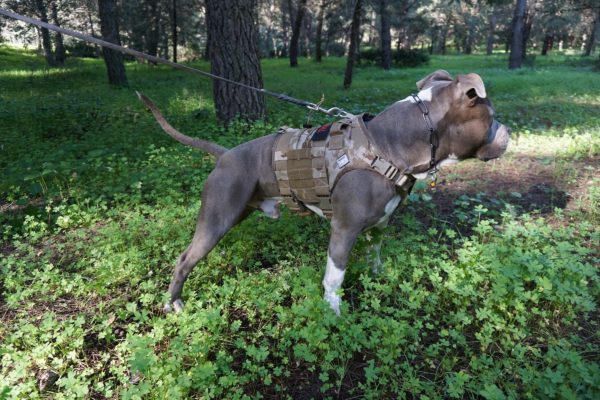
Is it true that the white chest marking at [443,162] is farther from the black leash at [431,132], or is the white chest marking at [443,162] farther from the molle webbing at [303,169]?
the molle webbing at [303,169]

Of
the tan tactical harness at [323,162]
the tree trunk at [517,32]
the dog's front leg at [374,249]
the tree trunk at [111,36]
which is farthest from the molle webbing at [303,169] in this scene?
the tree trunk at [517,32]

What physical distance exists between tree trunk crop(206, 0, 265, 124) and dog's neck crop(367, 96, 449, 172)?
457 cm

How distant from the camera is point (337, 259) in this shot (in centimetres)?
312

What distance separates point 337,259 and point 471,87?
1570 mm

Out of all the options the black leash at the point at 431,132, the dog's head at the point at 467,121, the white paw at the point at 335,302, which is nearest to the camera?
the dog's head at the point at 467,121

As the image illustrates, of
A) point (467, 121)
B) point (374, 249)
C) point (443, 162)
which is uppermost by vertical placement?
point (467, 121)

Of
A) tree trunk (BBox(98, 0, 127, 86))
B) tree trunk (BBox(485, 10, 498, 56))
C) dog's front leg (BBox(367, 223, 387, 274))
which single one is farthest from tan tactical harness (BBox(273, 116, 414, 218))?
tree trunk (BBox(485, 10, 498, 56))

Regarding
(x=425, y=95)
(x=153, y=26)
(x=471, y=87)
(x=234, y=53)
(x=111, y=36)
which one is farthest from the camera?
(x=153, y=26)

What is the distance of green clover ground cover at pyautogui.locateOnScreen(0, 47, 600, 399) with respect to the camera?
2621 millimetres

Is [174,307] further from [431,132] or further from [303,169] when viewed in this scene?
[431,132]

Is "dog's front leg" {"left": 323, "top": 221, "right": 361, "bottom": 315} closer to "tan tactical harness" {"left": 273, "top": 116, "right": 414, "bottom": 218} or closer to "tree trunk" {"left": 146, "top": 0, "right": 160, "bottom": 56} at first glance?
"tan tactical harness" {"left": 273, "top": 116, "right": 414, "bottom": 218}

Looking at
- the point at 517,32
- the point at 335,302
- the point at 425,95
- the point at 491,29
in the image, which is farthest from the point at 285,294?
the point at 491,29

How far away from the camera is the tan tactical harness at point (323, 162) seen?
293 centimetres

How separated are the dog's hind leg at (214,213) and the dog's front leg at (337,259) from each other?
83 centimetres
